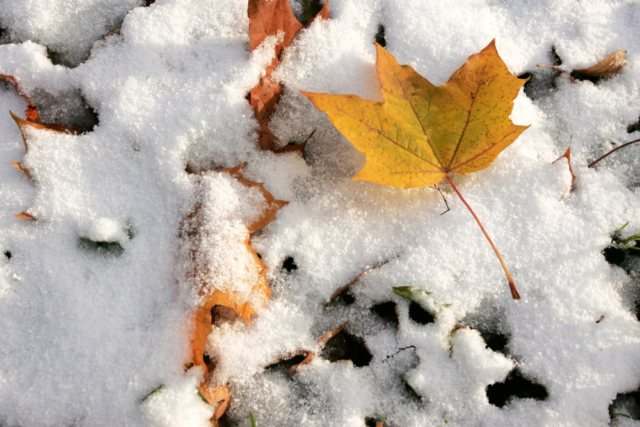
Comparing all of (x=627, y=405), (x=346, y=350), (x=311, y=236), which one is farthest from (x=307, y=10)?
(x=627, y=405)

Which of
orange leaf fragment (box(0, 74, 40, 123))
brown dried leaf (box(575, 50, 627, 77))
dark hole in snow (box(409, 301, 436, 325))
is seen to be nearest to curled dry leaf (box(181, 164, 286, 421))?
dark hole in snow (box(409, 301, 436, 325))

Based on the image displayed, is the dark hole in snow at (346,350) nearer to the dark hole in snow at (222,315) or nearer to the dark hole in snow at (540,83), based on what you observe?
the dark hole in snow at (222,315)

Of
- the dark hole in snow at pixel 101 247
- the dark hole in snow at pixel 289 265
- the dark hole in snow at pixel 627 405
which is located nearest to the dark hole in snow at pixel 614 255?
the dark hole in snow at pixel 627 405

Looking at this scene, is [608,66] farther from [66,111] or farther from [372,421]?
[66,111]

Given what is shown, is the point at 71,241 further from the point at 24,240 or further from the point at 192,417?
the point at 192,417

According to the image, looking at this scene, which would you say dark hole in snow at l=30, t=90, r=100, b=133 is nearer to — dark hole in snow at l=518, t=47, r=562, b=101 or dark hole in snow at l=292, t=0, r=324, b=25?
dark hole in snow at l=292, t=0, r=324, b=25
